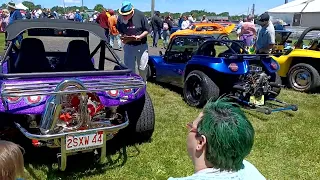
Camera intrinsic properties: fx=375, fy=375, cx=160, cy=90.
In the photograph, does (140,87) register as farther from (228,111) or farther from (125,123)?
(228,111)

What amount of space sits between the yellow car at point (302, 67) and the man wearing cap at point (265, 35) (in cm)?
40

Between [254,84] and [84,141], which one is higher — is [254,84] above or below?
above

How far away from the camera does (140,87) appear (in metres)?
3.74

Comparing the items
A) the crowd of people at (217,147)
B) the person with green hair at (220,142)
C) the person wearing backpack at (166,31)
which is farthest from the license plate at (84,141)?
the person wearing backpack at (166,31)

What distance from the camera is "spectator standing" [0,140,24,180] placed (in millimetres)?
1713

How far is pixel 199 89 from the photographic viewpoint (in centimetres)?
624

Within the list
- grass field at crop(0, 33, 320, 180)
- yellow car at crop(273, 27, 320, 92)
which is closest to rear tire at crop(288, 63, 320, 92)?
yellow car at crop(273, 27, 320, 92)

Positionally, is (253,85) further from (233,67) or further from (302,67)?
(302,67)

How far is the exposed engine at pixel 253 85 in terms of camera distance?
5.88 meters

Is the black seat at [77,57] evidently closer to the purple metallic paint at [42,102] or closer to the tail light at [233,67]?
the purple metallic paint at [42,102]

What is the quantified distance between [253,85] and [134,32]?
Answer: 2.13m

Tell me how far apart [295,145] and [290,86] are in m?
3.59

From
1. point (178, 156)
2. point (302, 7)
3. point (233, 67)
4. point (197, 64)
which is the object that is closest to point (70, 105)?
point (178, 156)

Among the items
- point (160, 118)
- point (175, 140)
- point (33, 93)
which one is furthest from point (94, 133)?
point (160, 118)
